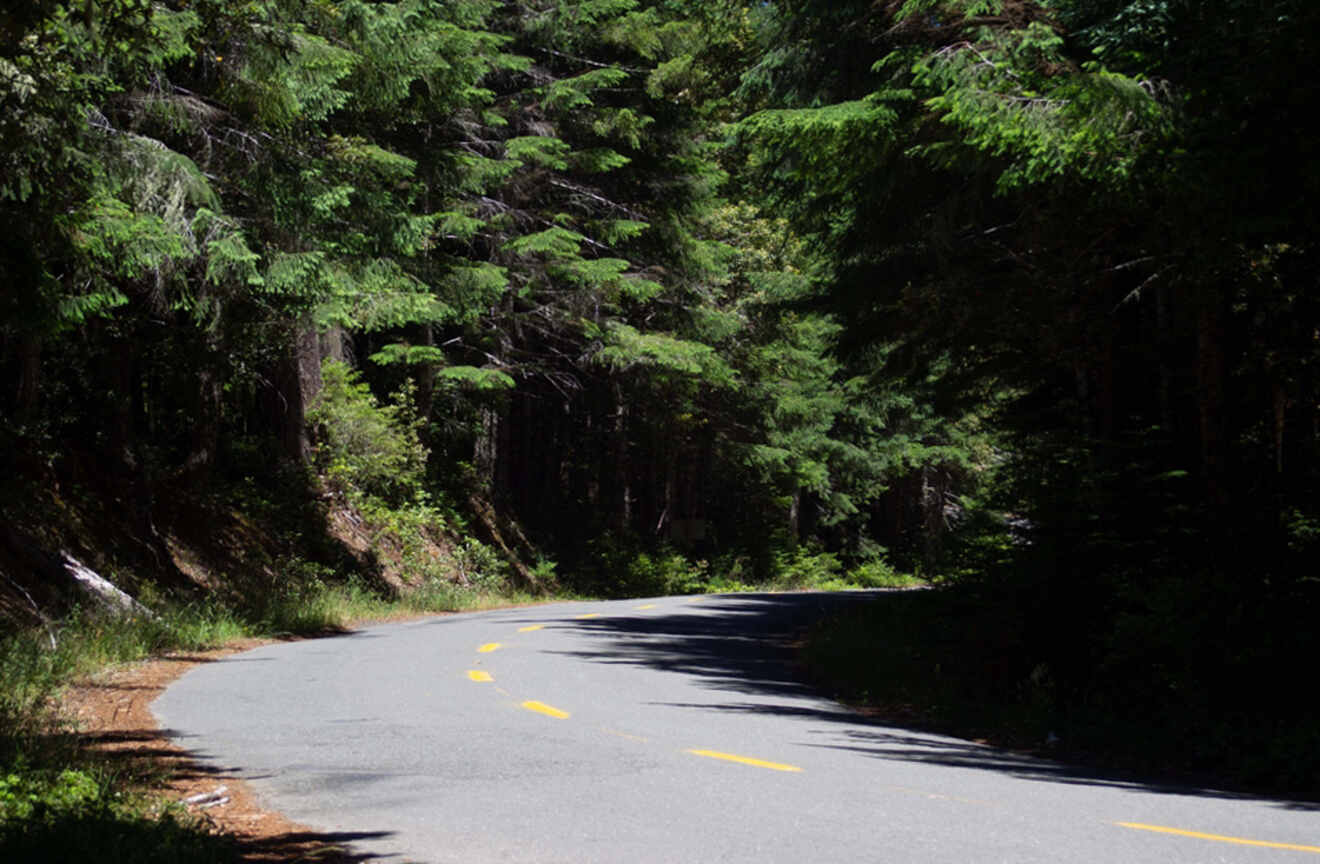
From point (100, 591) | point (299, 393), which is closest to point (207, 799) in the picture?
point (100, 591)

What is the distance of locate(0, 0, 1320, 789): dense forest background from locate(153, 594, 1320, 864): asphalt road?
2217 millimetres

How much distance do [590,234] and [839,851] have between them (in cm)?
2732

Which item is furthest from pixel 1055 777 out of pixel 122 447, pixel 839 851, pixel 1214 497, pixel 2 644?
pixel 122 447

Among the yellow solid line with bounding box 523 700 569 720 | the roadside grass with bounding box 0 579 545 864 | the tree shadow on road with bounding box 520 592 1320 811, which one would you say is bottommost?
the tree shadow on road with bounding box 520 592 1320 811

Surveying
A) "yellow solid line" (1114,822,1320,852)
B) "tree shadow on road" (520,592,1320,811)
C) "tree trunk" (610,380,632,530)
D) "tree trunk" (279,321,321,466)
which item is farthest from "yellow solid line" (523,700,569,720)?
"tree trunk" (610,380,632,530)

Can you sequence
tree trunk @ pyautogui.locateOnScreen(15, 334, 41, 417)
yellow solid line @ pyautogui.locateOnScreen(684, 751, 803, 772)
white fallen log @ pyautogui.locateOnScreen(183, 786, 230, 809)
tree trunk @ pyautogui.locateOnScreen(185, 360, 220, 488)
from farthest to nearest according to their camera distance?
tree trunk @ pyautogui.locateOnScreen(185, 360, 220, 488) < tree trunk @ pyautogui.locateOnScreen(15, 334, 41, 417) < yellow solid line @ pyautogui.locateOnScreen(684, 751, 803, 772) < white fallen log @ pyautogui.locateOnScreen(183, 786, 230, 809)

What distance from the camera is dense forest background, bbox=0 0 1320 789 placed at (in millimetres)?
9750

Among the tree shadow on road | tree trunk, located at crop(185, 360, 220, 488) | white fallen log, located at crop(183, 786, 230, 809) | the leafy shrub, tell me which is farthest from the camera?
the leafy shrub

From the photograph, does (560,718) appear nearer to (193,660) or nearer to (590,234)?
(193,660)

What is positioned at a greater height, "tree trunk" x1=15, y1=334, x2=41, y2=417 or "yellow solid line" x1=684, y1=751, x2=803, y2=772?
"tree trunk" x1=15, y1=334, x2=41, y2=417

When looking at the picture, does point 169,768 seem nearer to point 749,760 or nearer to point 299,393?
point 749,760

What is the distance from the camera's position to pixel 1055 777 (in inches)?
A: 316

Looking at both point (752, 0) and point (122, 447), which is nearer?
point (752, 0)

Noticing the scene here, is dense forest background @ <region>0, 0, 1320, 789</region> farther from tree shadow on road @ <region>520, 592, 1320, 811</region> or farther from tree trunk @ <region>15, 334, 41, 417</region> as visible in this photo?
tree shadow on road @ <region>520, 592, 1320, 811</region>
